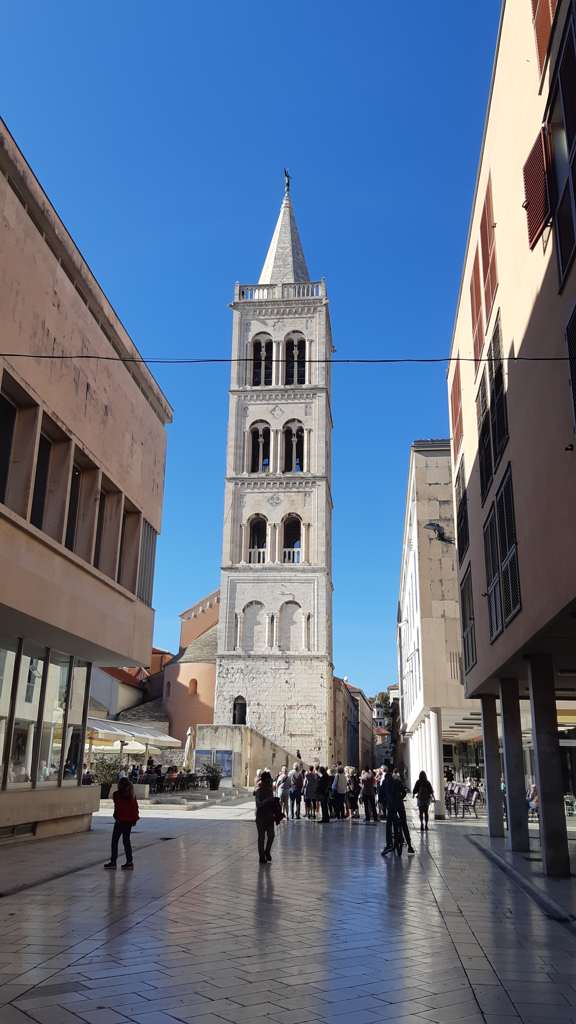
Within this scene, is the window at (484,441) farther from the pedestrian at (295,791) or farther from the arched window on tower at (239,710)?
the arched window on tower at (239,710)

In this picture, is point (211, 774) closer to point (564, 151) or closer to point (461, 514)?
point (461, 514)

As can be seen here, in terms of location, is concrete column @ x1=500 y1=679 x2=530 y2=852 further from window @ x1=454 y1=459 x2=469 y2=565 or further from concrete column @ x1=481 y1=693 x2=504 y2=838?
window @ x1=454 y1=459 x2=469 y2=565

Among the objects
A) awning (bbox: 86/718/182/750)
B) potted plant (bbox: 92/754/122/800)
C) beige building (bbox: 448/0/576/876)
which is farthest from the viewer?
awning (bbox: 86/718/182/750)

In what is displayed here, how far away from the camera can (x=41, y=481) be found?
15.5 meters

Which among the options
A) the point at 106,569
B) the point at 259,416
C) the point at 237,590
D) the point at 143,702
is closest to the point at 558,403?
the point at 106,569

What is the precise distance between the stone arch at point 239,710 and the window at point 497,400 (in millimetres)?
41283

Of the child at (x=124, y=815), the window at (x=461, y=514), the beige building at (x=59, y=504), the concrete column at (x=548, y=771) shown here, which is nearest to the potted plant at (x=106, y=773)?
the beige building at (x=59, y=504)

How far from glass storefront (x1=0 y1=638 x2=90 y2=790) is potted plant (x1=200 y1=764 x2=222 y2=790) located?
19975 mm

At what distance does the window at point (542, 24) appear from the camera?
991cm

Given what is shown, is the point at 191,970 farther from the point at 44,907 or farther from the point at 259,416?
the point at 259,416

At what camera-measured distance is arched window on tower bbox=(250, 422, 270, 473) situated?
59.5m

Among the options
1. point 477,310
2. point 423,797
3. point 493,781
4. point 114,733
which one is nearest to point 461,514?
point 477,310

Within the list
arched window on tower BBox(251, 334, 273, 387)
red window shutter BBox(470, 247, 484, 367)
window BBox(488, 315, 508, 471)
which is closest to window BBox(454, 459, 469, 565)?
red window shutter BBox(470, 247, 484, 367)

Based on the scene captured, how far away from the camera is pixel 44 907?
9.18 meters
